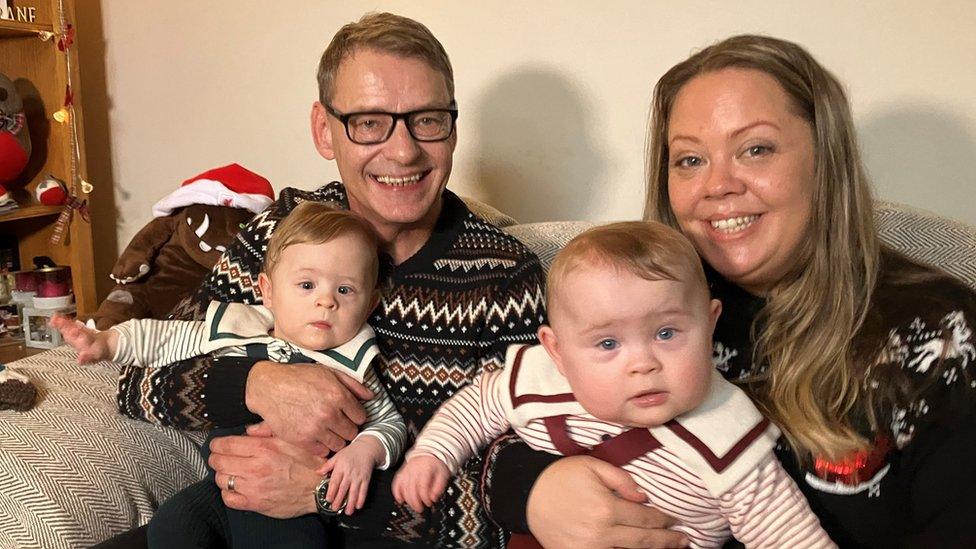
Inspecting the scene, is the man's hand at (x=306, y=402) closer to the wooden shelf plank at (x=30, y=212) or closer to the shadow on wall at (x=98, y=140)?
the wooden shelf plank at (x=30, y=212)

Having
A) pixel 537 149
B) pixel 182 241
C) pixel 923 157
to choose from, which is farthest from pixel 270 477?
pixel 923 157

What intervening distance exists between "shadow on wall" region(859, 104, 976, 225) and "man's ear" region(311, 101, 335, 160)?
1.29 m

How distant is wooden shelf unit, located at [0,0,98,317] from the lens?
3119mm

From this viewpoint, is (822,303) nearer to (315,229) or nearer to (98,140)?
(315,229)

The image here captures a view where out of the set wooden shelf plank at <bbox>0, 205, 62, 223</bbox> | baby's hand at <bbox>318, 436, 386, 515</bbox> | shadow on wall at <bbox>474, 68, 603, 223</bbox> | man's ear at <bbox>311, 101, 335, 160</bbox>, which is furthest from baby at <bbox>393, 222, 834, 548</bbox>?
wooden shelf plank at <bbox>0, 205, 62, 223</bbox>

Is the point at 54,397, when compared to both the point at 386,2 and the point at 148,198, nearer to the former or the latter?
the point at 386,2

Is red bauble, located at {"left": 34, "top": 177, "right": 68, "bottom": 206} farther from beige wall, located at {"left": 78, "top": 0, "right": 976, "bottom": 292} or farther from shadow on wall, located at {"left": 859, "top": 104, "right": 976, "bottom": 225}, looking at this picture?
shadow on wall, located at {"left": 859, "top": 104, "right": 976, "bottom": 225}

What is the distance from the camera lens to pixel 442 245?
5.63 feet

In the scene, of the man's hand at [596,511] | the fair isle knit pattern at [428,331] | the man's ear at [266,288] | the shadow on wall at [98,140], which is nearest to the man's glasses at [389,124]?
the fair isle knit pattern at [428,331]

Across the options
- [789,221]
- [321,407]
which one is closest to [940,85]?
[789,221]

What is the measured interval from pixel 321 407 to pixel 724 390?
2.29 ft

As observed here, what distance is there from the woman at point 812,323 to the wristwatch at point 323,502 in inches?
12.2

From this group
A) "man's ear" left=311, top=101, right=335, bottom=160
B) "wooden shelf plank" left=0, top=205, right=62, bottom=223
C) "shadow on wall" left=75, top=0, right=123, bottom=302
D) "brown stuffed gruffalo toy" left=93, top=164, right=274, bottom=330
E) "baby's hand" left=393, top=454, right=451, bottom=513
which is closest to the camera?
"baby's hand" left=393, top=454, right=451, bottom=513

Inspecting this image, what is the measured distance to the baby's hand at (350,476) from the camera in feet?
4.84
